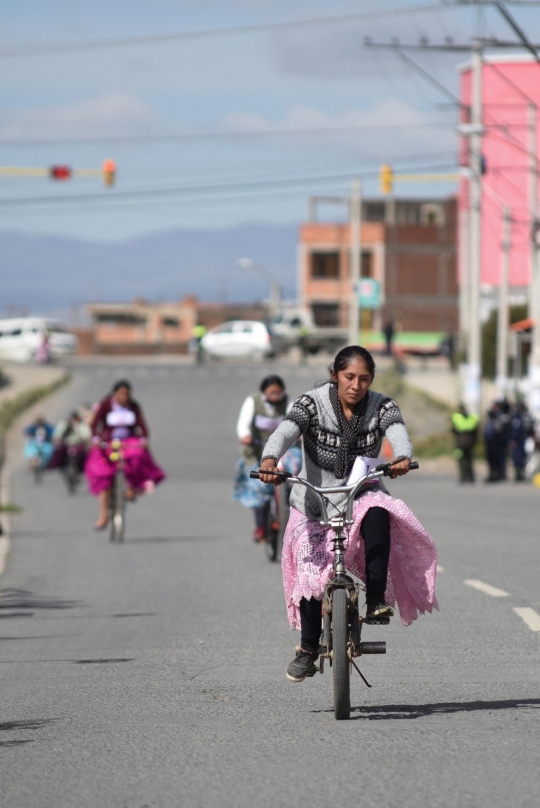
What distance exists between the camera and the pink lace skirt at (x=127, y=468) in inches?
744

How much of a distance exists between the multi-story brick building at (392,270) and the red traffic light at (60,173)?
69.6 metres

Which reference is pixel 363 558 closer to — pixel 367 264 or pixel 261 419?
pixel 261 419

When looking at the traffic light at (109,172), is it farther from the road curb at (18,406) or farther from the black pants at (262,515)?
the black pants at (262,515)

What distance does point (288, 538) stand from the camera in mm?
7590

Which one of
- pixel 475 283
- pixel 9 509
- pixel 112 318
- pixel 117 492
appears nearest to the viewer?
pixel 117 492

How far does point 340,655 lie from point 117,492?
11963 millimetres

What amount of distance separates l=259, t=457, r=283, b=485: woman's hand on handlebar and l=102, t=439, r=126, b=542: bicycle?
1146cm

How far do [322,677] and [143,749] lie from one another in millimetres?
2274

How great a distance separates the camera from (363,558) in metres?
7.53

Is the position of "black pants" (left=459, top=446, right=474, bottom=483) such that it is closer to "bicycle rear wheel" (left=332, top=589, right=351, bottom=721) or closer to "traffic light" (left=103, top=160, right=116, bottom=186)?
"traffic light" (left=103, top=160, right=116, bottom=186)

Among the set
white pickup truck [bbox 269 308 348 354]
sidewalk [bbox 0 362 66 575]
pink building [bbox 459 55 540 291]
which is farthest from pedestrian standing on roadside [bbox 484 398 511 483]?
pink building [bbox 459 55 540 291]

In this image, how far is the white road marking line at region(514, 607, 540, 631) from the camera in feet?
34.1

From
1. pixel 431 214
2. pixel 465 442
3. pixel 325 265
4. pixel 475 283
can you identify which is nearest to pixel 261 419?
pixel 465 442

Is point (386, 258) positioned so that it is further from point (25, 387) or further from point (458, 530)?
point (458, 530)
